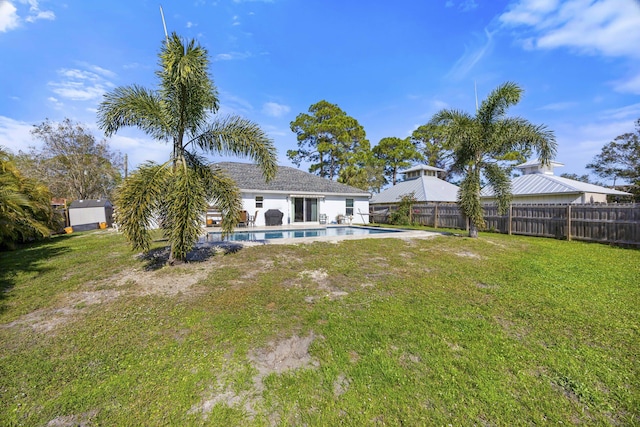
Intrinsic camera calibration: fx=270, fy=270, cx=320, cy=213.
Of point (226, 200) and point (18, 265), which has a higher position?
point (226, 200)

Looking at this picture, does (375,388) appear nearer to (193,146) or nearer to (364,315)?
(364,315)

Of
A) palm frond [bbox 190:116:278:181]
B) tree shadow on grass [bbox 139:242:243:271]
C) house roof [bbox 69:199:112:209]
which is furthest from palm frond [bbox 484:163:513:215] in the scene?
house roof [bbox 69:199:112:209]

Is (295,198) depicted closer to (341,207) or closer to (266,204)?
(266,204)

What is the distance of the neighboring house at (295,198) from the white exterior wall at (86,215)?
9.77m

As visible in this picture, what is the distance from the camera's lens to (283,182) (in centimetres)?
2053

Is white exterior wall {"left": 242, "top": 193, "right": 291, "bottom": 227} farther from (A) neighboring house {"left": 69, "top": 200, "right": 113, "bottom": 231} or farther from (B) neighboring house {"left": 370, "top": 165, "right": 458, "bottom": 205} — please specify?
(A) neighboring house {"left": 69, "top": 200, "right": 113, "bottom": 231}

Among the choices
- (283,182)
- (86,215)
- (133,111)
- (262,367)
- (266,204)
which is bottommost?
(262,367)

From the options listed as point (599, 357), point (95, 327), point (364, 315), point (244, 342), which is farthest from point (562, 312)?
point (95, 327)

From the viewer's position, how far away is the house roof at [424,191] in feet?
81.4

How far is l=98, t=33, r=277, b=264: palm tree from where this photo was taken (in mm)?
5984

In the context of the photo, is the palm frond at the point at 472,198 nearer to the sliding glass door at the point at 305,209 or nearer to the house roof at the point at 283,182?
the house roof at the point at 283,182

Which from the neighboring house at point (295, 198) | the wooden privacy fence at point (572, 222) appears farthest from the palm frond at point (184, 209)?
the wooden privacy fence at point (572, 222)

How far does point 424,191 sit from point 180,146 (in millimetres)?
22461

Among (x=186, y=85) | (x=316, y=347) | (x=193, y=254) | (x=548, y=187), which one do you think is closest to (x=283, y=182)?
(x=193, y=254)
